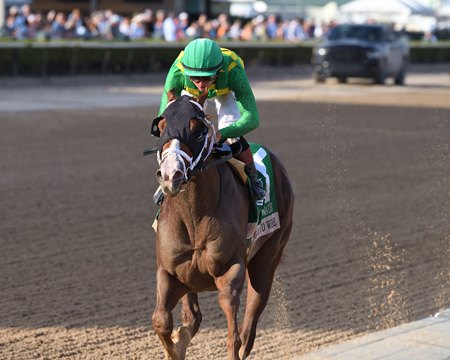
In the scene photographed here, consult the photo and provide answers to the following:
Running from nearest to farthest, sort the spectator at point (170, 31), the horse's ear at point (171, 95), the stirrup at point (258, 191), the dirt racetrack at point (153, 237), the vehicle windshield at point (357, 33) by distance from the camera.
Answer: the horse's ear at point (171, 95)
the stirrup at point (258, 191)
the dirt racetrack at point (153, 237)
the vehicle windshield at point (357, 33)
the spectator at point (170, 31)

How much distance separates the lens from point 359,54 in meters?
29.3

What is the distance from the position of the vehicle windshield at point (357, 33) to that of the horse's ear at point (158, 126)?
26.0 metres

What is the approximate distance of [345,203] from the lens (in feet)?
37.6

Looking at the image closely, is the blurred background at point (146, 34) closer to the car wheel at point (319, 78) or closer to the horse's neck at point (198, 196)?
the car wheel at point (319, 78)

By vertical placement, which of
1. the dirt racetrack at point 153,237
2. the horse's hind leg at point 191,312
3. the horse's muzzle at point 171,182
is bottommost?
the dirt racetrack at point 153,237

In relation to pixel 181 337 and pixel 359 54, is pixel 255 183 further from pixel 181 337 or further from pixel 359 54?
pixel 359 54

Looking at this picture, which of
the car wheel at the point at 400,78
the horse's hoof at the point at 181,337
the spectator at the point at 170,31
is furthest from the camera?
the spectator at the point at 170,31

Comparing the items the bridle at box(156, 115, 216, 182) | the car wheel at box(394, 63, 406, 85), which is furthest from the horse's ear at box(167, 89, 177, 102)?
the car wheel at box(394, 63, 406, 85)

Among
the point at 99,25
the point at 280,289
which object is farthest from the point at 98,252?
the point at 99,25

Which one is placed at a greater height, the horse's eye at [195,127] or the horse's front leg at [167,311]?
the horse's eye at [195,127]

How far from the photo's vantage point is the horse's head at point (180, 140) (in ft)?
15.1

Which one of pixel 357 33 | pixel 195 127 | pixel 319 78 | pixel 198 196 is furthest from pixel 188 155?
pixel 357 33

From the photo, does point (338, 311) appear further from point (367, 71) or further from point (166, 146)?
point (367, 71)

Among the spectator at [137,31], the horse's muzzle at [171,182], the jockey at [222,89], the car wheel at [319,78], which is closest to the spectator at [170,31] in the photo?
the spectator at [137,31]
